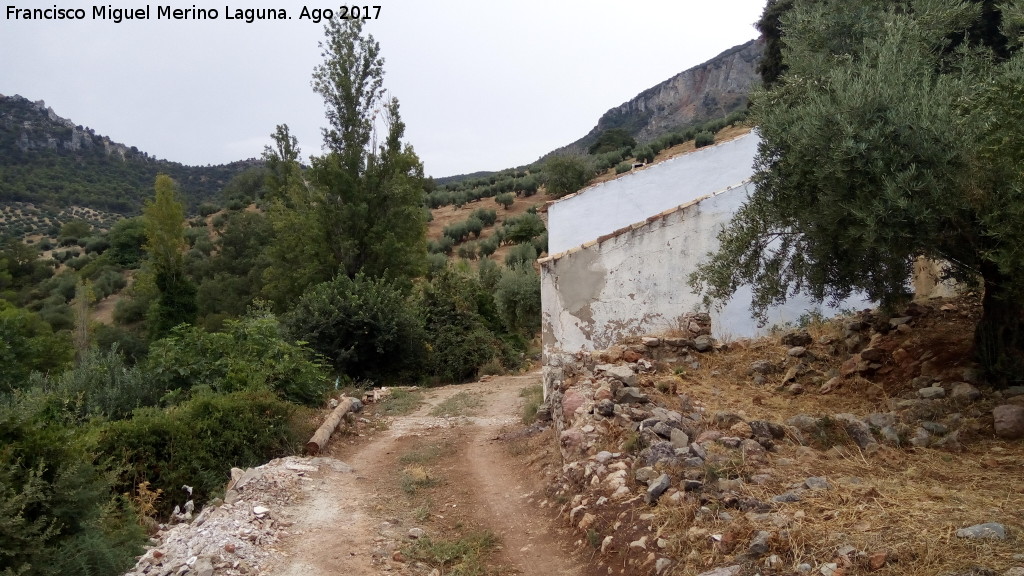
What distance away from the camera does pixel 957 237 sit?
19.3 feet

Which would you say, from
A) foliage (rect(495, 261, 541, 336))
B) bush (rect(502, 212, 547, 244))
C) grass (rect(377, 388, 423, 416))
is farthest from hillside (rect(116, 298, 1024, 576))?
bush (rect(502, 212, 547, 244))

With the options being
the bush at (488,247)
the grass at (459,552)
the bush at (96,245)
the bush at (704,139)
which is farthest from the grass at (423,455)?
the bush at (96,245)

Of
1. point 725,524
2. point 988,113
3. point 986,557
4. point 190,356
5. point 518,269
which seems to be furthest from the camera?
point 518,269

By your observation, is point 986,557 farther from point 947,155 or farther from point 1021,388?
point 1021,388

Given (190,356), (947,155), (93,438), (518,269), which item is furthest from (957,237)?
Result: (518,269)

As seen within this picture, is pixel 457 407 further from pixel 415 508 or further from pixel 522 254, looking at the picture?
pixel 522 254

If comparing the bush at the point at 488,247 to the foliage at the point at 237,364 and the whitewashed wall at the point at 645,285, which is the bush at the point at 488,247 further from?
the whitewashed wall at the point at 645,285

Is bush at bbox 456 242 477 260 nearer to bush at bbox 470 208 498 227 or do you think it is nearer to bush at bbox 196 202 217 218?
bush at bbox 470 208 498 227

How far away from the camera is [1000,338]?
6.52m

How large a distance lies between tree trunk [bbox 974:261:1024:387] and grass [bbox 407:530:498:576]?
16.1 ft

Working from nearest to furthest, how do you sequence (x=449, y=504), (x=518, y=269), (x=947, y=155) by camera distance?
1. (x=947, y=155)
2. (x=449, y=504)
3. (x=518, y=269)

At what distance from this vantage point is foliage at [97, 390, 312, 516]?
327 inches

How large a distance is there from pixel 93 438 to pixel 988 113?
29.0 ft

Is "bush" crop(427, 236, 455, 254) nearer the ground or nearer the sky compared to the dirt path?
nearer the sky
